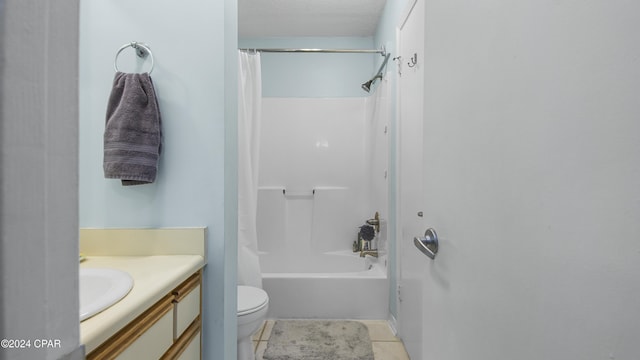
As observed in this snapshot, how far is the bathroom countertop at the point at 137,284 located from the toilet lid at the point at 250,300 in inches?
21.1

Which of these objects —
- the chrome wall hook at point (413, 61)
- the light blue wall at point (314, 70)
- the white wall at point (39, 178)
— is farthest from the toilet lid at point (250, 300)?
the light blue wall at point (314, 70)

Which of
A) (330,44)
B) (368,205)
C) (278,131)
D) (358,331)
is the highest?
(330,44)

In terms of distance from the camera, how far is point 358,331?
6.83 ft

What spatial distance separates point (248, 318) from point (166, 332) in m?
0.69

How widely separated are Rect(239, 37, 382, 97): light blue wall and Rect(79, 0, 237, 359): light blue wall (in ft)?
6.34

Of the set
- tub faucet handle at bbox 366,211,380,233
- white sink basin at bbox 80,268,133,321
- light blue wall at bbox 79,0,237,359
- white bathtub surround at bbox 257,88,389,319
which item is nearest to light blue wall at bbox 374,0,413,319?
tub faucet handle at bbox 366,211,380,233

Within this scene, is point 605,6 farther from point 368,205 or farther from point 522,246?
point 368,205

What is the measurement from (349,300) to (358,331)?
0.25m

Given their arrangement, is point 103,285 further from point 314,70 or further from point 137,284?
point 314,70

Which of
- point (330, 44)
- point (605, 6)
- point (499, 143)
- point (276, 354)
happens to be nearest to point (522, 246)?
point (499, 143)

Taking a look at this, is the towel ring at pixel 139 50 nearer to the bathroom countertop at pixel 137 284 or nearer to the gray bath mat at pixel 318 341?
the bathroom countertop at pixel 137 284

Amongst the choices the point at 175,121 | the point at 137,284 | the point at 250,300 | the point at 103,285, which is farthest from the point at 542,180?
the point at 250,300

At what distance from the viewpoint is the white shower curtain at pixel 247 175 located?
2.03 metres

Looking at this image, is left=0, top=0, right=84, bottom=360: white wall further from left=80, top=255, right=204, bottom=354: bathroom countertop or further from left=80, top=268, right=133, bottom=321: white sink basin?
left=80, top=268, right=133, bottom=321: white sink basin
